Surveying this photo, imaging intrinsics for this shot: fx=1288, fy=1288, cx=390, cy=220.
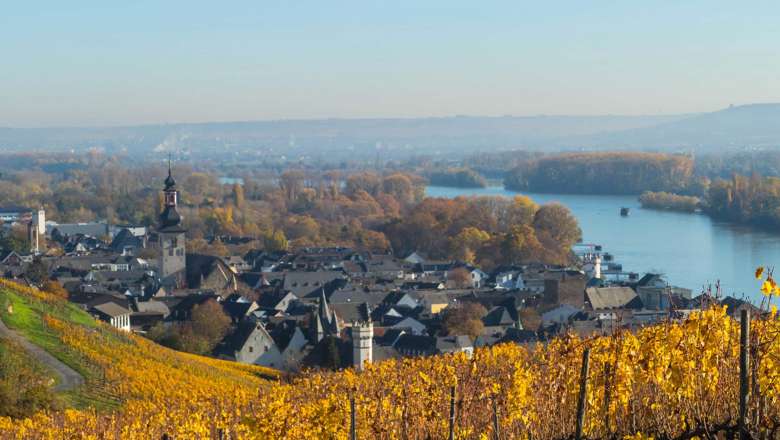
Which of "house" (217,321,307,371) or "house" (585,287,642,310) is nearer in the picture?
"house" (217,321,307,371)

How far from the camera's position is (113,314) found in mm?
24328

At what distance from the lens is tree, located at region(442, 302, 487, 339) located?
24.3m

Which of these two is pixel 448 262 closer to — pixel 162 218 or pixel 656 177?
pixel 162 218

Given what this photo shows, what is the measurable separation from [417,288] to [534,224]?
14.1 meters

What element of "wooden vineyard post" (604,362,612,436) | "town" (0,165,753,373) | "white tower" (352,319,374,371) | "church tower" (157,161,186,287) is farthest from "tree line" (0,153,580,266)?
"wooden vineyard post" (604,362,612,436)

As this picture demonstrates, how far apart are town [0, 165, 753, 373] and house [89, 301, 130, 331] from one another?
4 cm

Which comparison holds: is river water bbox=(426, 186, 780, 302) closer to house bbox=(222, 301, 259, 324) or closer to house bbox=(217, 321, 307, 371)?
house bbox=(217, 321, 307, 371)

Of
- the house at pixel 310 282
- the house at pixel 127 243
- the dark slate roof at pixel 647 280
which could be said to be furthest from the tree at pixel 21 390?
the house at pixel 127 243

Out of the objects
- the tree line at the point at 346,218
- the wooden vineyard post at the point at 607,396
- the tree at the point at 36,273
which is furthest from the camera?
the tree line at the point at 346,218

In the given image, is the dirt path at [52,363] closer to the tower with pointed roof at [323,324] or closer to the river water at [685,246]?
the tower with pointed roof at [323,324]

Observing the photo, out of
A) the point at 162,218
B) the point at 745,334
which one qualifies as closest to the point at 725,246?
the point at 162,218

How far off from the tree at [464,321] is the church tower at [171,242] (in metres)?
9.24

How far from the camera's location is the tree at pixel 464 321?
24.3 meters

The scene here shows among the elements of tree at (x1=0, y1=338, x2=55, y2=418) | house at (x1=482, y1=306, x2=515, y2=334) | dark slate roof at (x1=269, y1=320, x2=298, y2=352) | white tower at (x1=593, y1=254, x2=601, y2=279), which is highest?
tree at (x1=0, y1=338, x2=55, y2=418)
